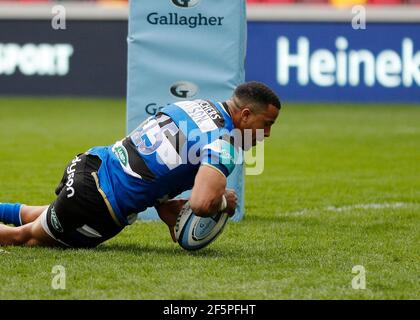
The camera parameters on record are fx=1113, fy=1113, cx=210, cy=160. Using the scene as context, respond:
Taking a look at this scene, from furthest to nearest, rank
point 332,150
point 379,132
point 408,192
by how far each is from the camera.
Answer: point 379,132
point 332,150
point 408,192

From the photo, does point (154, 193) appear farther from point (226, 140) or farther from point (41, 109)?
point (41, 109)

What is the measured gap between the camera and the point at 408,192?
10062 mm

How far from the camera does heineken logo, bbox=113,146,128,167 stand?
663 centimetres

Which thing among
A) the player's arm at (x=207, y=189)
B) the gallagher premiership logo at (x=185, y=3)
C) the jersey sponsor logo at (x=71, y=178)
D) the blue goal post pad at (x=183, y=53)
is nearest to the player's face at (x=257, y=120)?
the player's arm at (x=207, y=189)

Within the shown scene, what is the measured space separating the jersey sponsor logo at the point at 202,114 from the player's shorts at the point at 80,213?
0.65m

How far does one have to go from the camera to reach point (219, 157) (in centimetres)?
618

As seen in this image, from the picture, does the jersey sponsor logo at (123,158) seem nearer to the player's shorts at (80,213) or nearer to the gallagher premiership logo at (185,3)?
the player's shorts at (80,213)

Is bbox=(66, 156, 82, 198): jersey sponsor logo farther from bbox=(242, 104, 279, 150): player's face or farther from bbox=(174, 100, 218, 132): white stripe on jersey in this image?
bbox=(242, 104, 279, 150): player's face

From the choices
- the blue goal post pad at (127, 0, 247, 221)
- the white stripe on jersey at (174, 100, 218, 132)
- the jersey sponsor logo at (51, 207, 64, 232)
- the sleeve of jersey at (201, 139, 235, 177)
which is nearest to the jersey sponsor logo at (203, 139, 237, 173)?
the sleeve of jersey at (201, 139, 235, 177)

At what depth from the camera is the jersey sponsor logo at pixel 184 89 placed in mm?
8266

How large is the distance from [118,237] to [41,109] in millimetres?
12586
